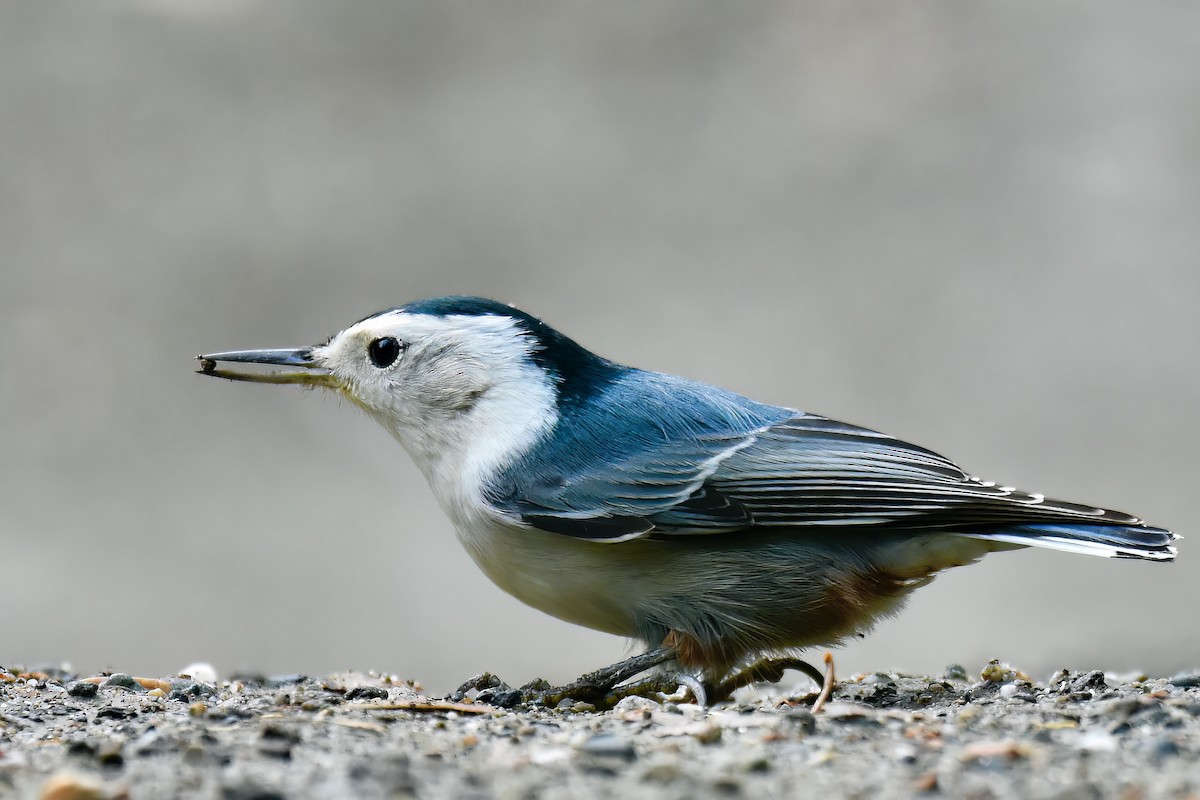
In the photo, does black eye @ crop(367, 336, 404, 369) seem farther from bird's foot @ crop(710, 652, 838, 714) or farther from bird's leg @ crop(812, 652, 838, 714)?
bird's leg @ crop(812, 652, 838, 714)

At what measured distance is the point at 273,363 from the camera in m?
3.81

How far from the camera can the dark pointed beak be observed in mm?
3740

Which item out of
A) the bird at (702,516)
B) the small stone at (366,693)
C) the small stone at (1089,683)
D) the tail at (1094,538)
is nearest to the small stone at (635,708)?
the bird at (702,516)

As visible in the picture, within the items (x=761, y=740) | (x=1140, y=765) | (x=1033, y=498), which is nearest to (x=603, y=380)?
(x=1033, y=498)

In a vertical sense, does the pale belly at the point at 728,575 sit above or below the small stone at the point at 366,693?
above

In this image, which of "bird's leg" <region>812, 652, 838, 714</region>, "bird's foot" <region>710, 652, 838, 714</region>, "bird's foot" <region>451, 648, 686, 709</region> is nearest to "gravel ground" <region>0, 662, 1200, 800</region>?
"bird's foot" <region>451, 648, 686, 709</region>

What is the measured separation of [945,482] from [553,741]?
139 centimetres

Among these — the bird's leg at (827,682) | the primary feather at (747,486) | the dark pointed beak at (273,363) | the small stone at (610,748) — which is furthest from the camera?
the dark pointed beak at (273,363)

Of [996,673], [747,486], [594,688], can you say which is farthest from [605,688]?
[996,673]

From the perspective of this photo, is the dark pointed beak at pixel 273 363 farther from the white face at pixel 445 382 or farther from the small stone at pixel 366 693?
the small stone at pixel 366 693

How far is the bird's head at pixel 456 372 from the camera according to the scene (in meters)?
3.53

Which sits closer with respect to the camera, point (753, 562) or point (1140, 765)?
point (1140, 765)

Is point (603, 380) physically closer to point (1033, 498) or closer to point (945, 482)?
point (945, 482)

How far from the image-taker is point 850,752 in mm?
2258
